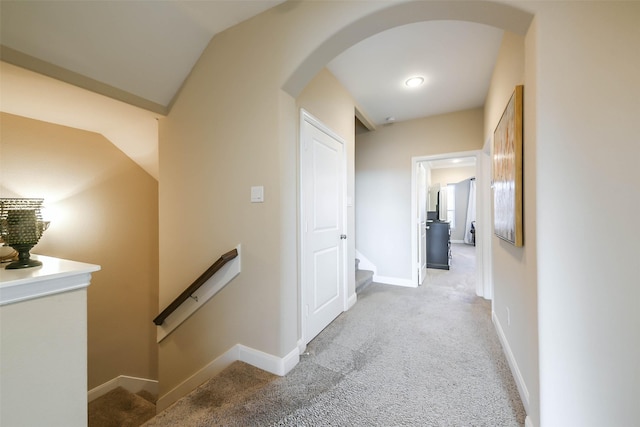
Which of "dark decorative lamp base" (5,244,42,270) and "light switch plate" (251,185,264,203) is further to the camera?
"light switch plate" (251,185,264,203)

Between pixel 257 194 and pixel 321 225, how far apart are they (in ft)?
2.51

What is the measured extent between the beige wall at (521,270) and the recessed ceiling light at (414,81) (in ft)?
2.19

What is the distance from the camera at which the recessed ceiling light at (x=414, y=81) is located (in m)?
2.59

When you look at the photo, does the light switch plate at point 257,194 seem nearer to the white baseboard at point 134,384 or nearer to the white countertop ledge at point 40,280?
the white countertop ledge at point 40,280

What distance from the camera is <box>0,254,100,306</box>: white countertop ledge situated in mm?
818

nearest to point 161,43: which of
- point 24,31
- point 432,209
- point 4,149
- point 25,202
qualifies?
point 24,31

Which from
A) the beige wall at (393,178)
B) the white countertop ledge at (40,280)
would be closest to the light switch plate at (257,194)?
the white countertop ledge at (40,280)

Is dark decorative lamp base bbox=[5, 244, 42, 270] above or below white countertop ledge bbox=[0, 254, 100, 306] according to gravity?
above

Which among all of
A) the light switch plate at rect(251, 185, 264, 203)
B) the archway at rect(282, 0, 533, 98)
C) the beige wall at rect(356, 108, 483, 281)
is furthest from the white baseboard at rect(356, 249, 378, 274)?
the archway at rect(282, 0, 533, 98)

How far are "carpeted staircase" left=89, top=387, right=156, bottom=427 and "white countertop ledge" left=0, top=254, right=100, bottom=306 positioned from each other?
286 cm

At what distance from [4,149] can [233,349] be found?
119 inches

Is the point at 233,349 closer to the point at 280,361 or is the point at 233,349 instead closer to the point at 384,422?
the point at 280,361

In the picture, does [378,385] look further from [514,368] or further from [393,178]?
[393,178]

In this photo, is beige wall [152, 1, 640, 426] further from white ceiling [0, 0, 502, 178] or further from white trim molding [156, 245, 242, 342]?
white ceiling [0, 0, 502, 178]
